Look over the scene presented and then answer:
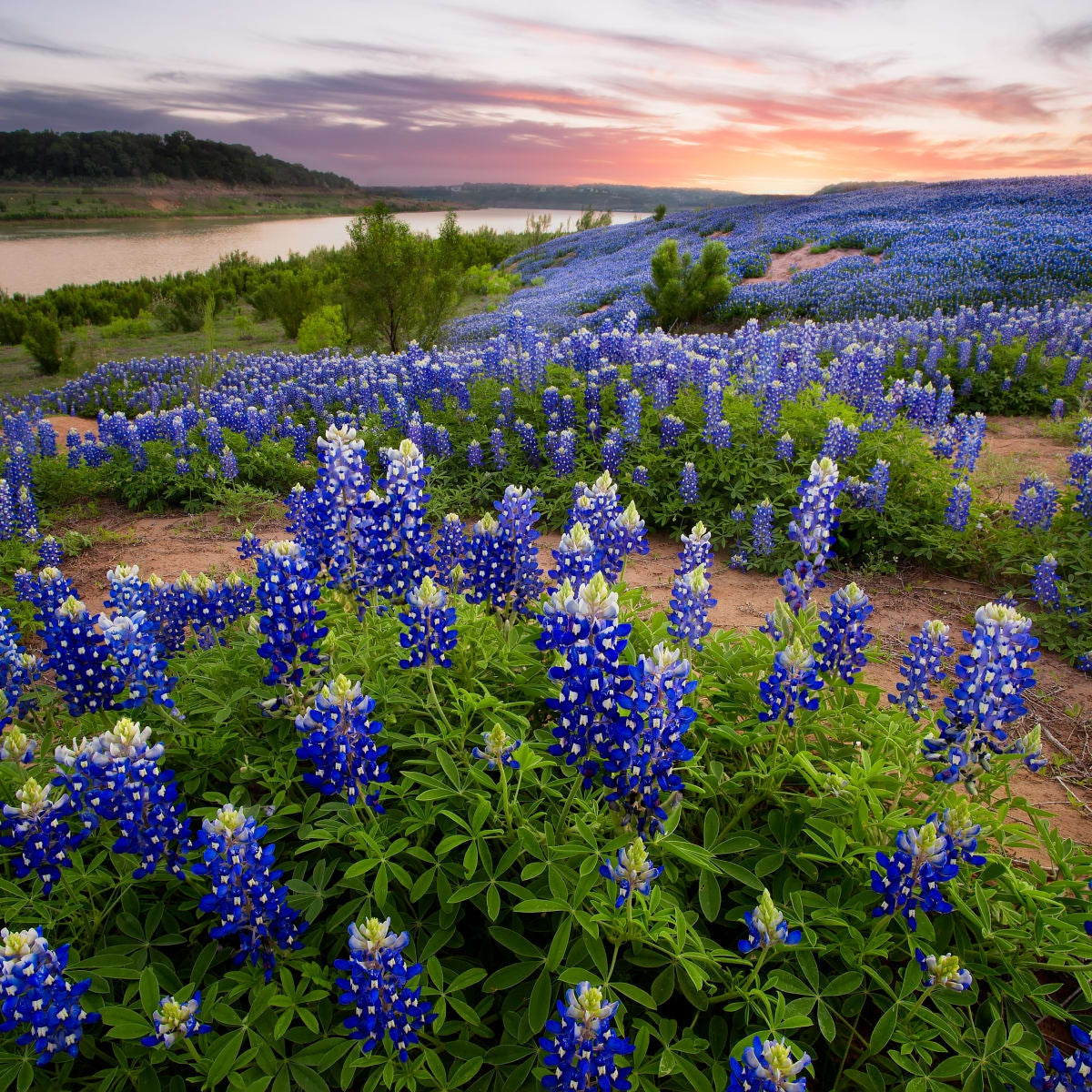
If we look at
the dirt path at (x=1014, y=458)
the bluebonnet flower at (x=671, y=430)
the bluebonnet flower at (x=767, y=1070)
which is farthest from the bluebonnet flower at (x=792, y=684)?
the dirt path at (x=1014, y=458)

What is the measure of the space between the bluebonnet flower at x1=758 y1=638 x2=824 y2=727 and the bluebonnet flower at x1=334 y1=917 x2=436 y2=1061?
1.40 meters

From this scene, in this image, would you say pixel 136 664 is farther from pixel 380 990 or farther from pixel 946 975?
pixel 946 975

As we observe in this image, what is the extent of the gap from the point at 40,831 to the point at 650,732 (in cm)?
184

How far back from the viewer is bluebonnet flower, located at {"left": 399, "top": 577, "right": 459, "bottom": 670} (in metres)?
2.46

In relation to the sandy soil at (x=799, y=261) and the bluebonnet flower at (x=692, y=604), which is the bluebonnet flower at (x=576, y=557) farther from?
the sandy soil at (x=799, y=261)

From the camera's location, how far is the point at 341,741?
2119mm

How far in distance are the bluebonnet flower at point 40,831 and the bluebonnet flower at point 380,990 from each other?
1039mm

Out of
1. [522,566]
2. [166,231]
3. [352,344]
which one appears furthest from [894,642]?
[166,231]

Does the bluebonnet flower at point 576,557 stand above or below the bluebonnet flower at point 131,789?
above

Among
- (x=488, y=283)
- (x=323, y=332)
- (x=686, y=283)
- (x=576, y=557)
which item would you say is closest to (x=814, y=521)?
(x=576, y=557)

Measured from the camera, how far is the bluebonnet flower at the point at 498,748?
6.86ft

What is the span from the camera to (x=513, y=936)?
217cm

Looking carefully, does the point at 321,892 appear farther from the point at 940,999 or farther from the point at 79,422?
the point at 79,422

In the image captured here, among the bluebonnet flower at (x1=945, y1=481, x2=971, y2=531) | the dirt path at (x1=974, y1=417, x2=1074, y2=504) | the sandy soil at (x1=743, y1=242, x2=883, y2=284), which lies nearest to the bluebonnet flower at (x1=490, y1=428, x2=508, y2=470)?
the bluebonnet flower at (x1=945, y1=481, x2=971, y2=531)
